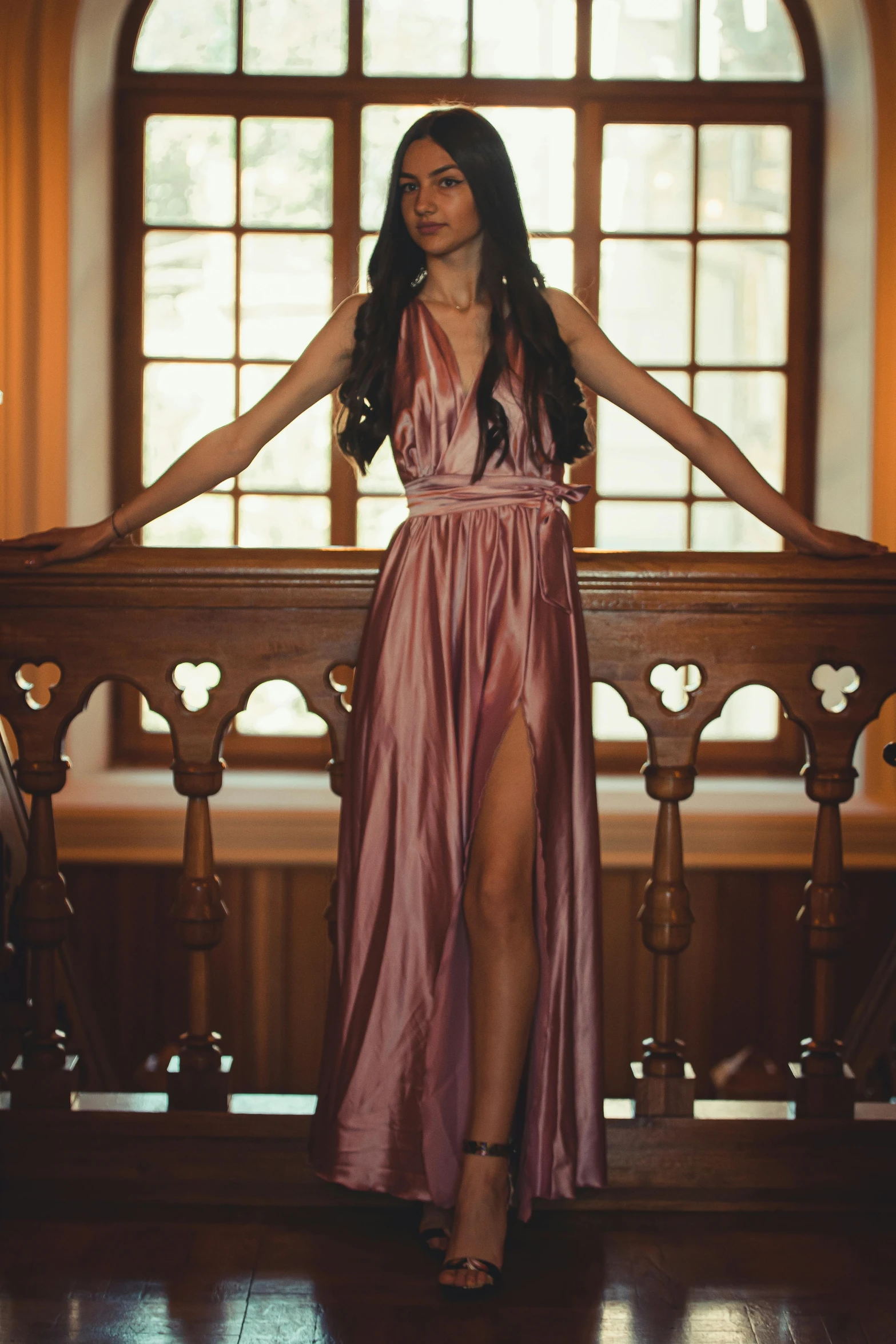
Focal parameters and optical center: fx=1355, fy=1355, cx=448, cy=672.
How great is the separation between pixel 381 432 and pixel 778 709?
8.54 feet

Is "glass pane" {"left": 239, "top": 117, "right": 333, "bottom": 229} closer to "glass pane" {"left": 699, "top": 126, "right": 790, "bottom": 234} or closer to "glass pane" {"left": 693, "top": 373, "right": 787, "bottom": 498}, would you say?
"glass pane" {"left": 699, "top": 126, "right": 790, "bottom": 234}

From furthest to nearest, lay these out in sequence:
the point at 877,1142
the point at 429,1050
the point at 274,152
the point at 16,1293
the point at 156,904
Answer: the point at 274,152 → the point at 156,904 → the point at 877,1142 → the point at 429,1050 → the point at 16,1293

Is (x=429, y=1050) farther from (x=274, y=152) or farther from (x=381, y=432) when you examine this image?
(x=274, y=152)

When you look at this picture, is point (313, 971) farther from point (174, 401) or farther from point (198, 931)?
point (198, 931)

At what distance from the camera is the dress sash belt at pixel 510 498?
5.94ft

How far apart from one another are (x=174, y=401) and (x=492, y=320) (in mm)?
2538

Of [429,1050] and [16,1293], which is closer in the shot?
[16,1293]

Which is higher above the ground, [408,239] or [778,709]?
[408,239]

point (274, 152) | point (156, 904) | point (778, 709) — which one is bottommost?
point (156, 904)

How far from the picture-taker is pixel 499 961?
1.73m

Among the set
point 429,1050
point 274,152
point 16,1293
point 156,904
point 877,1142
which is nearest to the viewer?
point 16,1293

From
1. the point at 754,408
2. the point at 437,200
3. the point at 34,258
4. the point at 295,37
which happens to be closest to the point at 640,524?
the point at 754,408

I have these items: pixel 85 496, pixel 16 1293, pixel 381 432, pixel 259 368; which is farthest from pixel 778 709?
pixel 16 1293

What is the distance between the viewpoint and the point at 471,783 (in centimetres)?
179
